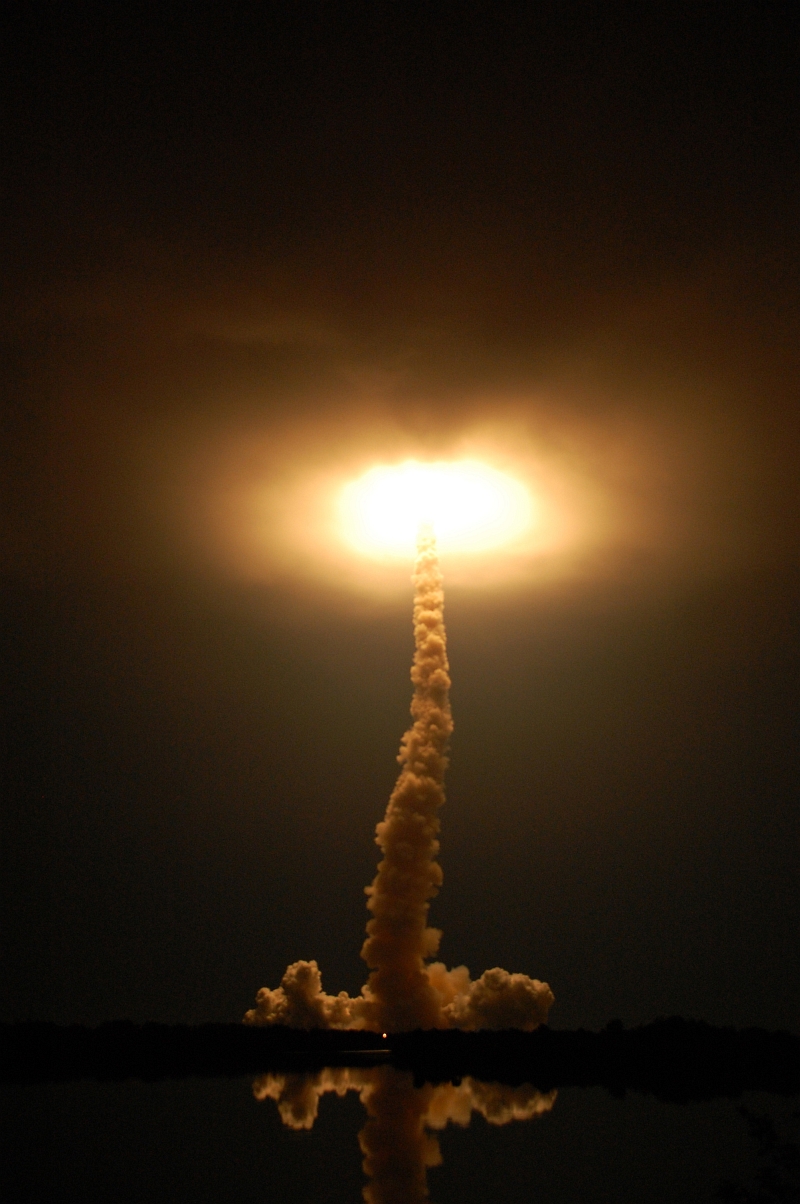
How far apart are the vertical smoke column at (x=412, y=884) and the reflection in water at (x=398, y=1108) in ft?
39.3

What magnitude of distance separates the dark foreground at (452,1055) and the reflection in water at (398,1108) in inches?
116

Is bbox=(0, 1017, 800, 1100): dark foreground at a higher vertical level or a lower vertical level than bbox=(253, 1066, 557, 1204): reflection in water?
higher

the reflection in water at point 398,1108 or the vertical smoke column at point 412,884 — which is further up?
the vertical smoke column at point 412,884

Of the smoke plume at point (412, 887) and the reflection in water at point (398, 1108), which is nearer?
the reflection in water at point (398, 1108)

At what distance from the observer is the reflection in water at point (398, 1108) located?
1958cm

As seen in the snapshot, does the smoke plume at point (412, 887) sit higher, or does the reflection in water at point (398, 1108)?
the smoke plume at point (412, 887)

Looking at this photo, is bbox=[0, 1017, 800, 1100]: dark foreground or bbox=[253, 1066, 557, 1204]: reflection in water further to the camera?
bbox=[0, 1017, 800, 1100]: dark foreground

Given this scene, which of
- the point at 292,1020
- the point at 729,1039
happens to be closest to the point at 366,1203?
the point at 292,1020

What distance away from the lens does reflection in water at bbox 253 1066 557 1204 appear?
19578 millimetres

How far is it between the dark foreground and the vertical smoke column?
83.2 inches

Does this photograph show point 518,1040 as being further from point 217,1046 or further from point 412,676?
point 412,676

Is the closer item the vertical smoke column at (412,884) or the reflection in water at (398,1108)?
the reflection in water at (398,1108)

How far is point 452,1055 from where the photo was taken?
185ft

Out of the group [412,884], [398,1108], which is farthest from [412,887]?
[398,1108]
